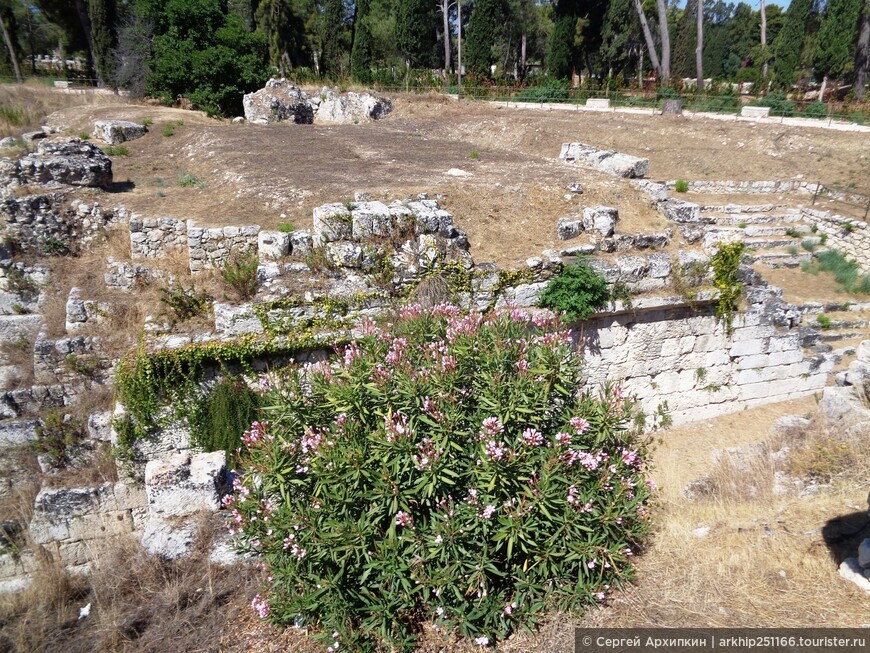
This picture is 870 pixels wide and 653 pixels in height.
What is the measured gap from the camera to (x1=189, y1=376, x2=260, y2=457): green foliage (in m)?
6.43

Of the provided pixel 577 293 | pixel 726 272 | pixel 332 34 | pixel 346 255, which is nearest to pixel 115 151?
pixel 346 255

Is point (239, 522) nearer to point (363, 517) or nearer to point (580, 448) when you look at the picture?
point (363, 517)

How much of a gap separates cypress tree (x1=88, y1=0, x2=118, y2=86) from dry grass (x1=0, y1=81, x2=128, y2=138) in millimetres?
3977

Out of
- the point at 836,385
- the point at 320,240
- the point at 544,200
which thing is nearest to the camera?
the point at 320,240

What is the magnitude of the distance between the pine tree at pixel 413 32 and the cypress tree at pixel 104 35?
1601 cm

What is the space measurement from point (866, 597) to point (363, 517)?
12.9 feet

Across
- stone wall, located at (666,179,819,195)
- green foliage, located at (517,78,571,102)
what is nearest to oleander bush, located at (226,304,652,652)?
stone wall, located at (666,179,819,195)

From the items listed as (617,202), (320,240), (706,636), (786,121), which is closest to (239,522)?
(706,636)

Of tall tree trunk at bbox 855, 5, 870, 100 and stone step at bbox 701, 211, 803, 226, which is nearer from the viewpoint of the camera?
stone step at bbox 701, 211, 803, 226

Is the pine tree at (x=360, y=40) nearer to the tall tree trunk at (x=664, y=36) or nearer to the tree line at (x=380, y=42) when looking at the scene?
the tree line at (x=380, y=42)

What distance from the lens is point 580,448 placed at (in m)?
4.19

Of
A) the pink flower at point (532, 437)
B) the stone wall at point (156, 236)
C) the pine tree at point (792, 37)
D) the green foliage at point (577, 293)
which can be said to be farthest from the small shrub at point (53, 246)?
the pine tree at point (792, 37)

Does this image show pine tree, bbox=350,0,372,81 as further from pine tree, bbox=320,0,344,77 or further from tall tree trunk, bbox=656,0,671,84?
tall tree trunk, bbox=656,0,671,84

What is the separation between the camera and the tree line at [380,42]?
792 inches
